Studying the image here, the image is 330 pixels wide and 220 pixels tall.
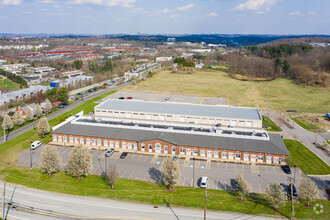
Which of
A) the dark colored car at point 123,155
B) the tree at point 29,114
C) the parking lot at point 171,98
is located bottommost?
the dark colored car at point 123,155

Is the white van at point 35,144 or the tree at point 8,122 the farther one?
the tree at point 8,122

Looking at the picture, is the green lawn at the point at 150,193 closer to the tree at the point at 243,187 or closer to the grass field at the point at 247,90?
the tree at the point at 243,187

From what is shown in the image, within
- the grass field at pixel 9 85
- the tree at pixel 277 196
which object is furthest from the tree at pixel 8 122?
the tree at pixel 277 196

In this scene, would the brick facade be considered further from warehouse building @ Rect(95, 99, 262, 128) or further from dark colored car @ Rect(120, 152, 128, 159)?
warehouse building @ Rect(95, 99, 262, 128)

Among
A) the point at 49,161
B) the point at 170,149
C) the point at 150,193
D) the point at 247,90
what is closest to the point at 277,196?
the point at 150,193

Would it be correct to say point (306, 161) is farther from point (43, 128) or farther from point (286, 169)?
point (43, 128)

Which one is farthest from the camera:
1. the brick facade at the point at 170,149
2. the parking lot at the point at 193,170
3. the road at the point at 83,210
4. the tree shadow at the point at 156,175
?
the brick facade at the point at 170,149

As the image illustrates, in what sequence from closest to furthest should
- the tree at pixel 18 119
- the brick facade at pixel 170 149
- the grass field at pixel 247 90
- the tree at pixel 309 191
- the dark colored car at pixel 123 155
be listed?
the tree at pixel 309 191, the brick facade at pixel 170 149, the dark colored car at pixel 123 155, the tree at pixel 18 119, the grass field at pixel 247 90
